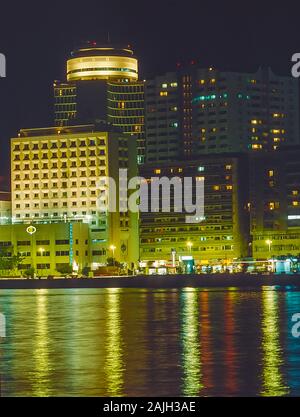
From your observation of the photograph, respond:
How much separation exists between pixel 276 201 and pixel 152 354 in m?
137

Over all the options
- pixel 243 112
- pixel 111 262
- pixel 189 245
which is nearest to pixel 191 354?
pixel 111 262

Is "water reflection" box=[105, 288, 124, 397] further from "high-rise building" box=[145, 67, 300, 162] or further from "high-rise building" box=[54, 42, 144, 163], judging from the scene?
"high-rise building" box=[145, 67, 300, 162]

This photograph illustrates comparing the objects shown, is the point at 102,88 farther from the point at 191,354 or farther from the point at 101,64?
the point at 191,354

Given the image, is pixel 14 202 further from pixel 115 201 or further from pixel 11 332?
pixel 11 332

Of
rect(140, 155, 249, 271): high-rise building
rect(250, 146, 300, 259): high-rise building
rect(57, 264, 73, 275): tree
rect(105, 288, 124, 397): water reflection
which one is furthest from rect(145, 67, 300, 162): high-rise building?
rect(105, 288, 124, 397): water reflection

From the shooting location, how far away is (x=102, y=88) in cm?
19338

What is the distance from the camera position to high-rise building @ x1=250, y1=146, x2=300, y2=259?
537 feet

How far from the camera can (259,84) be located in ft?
646

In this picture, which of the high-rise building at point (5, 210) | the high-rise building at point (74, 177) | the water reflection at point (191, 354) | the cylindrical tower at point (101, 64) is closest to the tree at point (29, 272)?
the high-rise building at point (74, 177)

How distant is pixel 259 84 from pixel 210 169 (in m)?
33.0

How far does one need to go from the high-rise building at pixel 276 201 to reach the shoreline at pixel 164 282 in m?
46.5

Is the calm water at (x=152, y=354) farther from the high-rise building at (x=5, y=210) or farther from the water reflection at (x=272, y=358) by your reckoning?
the high-rise building at (x=5, y=210)
